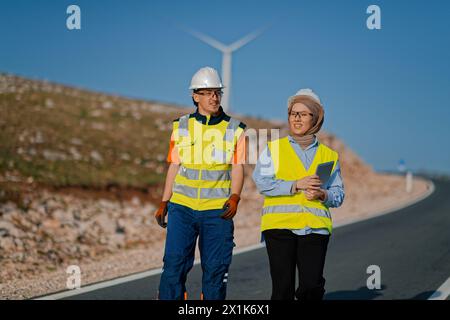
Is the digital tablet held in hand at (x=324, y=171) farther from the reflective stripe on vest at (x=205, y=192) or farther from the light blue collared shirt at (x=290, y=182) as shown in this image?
the reflective stripe on vest at (x=205, y=192)

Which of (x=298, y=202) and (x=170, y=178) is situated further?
(x=170, y=178)

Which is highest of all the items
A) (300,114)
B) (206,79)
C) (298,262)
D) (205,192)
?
(206,79)

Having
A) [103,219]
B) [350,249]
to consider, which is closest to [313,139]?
[350,249]

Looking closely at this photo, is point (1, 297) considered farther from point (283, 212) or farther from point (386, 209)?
point (386, 209)

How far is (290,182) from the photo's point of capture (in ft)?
14.6

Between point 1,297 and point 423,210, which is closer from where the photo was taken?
point 1,297

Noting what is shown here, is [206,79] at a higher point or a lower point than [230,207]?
higher

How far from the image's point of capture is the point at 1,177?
1641 centimetres

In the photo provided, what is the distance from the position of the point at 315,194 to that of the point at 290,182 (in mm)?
199

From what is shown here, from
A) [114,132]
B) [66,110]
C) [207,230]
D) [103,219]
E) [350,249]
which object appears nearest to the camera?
[207,230]

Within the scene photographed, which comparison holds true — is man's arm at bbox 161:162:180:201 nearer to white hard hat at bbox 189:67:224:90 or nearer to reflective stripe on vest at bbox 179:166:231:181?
reflective stripe on vest at bbox 179:166:231:181

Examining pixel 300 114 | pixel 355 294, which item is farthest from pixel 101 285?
pixel 300 114

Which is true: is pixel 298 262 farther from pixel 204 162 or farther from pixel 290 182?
pixel 204 162
